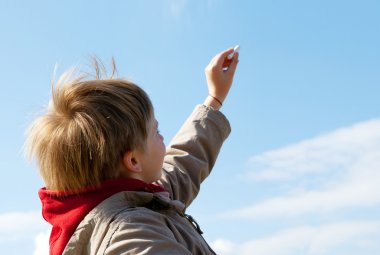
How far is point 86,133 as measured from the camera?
1943mm

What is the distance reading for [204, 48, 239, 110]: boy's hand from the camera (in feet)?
9.12

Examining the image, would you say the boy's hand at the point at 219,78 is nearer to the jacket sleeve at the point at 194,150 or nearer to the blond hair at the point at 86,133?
the jacket sleeve at the point at 194,150

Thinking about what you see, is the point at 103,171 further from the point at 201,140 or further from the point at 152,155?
the point at 201,140

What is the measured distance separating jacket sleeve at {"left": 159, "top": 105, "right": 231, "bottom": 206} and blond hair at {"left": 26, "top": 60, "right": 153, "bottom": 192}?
24.4 inches

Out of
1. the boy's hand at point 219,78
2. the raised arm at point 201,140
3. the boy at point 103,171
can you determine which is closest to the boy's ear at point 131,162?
the boy at point 103,171

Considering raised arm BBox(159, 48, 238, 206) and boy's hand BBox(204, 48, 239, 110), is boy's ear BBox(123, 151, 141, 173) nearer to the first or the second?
raised arm BBox(159, 48, 238, 206)

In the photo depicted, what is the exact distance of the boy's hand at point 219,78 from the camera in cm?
278

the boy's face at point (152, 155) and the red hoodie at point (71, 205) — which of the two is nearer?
the red hoodie at point (71, 205)

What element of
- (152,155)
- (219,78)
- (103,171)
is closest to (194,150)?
(219,78)

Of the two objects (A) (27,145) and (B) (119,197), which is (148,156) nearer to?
(B) (119,197)

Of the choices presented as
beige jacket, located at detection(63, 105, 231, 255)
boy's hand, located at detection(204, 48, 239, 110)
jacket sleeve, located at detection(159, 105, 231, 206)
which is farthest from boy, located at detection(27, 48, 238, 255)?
boy's hand, located at detection(204, 48, 239, 110)

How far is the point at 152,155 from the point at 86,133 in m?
0.23

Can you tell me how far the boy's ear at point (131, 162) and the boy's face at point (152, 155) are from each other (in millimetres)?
19

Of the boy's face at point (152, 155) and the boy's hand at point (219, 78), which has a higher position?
the boy's hand at point (219, 78)
